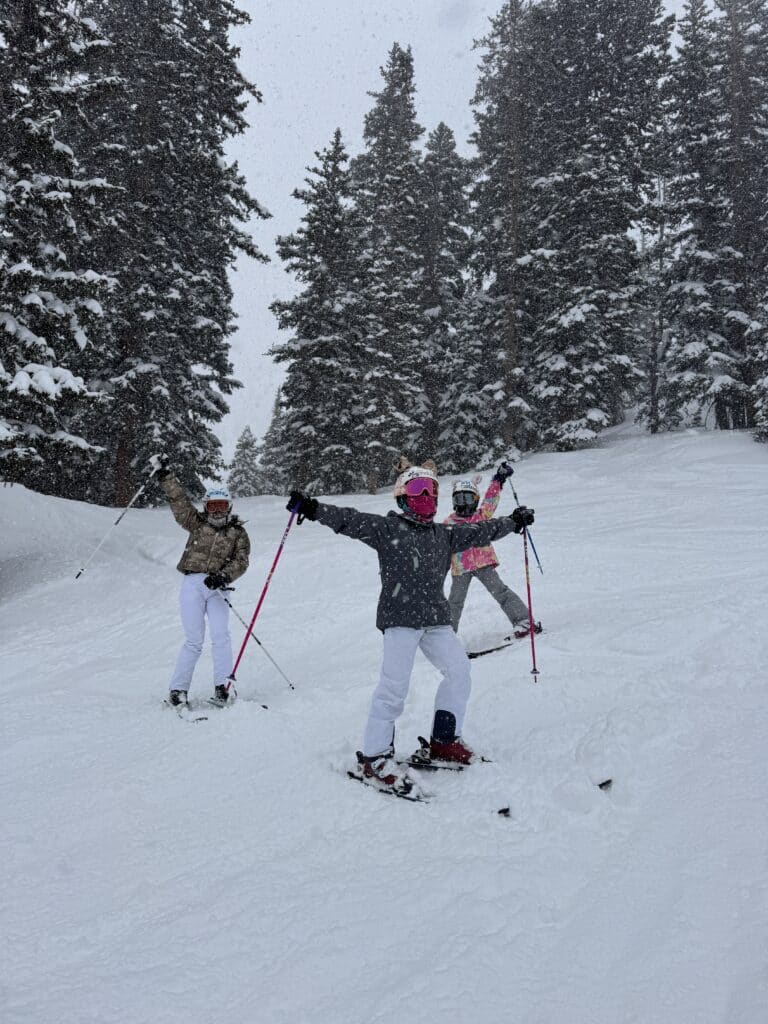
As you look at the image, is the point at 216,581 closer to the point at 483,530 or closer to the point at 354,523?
the point at 354,523

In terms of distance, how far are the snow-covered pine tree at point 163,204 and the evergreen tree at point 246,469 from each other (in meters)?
30.0

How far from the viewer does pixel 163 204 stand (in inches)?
731

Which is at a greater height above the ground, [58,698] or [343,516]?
[343,516]

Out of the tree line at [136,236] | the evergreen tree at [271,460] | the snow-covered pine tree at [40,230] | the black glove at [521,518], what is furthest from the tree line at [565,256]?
the black glove at [521,518]

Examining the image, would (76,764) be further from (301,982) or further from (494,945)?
(494,945)

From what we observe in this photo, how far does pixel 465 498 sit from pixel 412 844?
160 inches

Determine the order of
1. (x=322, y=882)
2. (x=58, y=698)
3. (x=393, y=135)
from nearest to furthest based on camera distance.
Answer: (x=322, y=882)
(x=58, y=698)
(x=393, y=135)

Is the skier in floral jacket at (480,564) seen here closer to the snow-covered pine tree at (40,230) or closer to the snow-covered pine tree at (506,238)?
→ the snow-covered pine tree at (40,230)

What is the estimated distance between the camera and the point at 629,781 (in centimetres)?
377

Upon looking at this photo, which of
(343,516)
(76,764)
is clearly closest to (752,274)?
(343,516)

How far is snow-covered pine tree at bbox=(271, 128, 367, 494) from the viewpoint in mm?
24312

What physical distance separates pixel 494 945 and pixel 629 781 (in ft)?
5.37

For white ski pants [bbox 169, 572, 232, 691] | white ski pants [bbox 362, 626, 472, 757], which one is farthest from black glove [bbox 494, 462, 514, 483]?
white ski pants [bbox 169, 572, 232, 691]

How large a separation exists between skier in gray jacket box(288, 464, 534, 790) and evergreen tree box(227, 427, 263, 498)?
46809 mm
